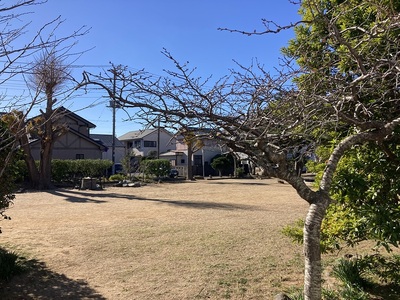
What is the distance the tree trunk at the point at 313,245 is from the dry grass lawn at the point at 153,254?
6.53ft

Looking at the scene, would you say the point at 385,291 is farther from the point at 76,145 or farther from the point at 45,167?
the point at 76,145

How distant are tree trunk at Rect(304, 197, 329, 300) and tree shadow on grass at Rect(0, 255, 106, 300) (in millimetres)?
2908

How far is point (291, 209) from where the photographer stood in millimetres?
12539

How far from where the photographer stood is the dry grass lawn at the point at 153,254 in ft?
16.6

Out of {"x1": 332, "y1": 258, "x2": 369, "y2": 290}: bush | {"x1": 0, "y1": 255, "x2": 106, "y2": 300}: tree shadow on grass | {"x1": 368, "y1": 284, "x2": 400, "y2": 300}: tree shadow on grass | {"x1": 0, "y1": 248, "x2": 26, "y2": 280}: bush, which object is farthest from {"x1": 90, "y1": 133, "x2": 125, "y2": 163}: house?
{"x1": 368, "y1": 284, "x2": 400, "y2": 300}: tree shadow on grass

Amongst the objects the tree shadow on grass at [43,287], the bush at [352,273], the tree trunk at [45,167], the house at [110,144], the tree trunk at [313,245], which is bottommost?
the tree shadow on grass at [43,287]

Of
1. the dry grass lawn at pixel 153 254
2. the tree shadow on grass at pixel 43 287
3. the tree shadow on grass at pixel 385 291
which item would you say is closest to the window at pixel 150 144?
the dry grass lawn at pixel 153 254

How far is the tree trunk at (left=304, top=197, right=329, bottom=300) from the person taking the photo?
2832 mm

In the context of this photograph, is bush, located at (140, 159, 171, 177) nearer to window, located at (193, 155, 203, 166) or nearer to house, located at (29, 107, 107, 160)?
house, located at (29, 107, 107, 160)

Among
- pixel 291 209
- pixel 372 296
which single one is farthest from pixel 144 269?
pixel 291 209

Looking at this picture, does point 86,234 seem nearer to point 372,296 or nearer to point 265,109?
point 372,296

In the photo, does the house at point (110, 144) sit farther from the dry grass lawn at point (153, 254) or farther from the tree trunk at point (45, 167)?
the dry grass lawn at point (153, 254)

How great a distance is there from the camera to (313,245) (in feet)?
9.35

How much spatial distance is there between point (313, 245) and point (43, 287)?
395 centimetres
